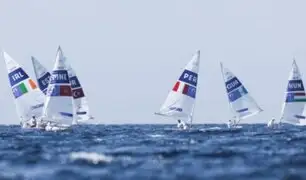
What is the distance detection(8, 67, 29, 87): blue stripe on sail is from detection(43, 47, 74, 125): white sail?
1363cm

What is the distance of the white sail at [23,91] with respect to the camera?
113 m

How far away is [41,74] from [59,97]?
79.5 ft

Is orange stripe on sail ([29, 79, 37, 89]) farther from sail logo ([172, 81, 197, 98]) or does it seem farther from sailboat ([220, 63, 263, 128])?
sailboat ([220, 63, 263, 128])

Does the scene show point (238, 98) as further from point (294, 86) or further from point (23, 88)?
point (23, 88)

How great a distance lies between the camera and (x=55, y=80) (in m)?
98.9

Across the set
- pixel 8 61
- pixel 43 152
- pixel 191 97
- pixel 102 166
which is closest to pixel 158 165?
pixel 102 166

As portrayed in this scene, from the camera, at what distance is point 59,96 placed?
9956 centimetres

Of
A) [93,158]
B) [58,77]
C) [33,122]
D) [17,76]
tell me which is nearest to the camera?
[93,158]

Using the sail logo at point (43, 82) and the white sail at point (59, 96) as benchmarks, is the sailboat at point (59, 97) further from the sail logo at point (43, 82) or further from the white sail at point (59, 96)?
the sail logo at point (43, 82)

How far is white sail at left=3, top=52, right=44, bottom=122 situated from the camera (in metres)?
113

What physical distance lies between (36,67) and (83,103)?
30.3 feet

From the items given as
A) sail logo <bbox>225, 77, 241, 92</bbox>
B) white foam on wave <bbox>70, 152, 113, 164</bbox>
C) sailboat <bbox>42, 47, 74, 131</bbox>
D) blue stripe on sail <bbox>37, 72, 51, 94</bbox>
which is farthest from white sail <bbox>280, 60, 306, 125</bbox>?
white foam on wave <bbox>70, 152, 113, 164</bbox>

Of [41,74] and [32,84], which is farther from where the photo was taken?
[41,74]

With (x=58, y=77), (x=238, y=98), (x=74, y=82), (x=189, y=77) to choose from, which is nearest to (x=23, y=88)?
(x=74, y=82)
